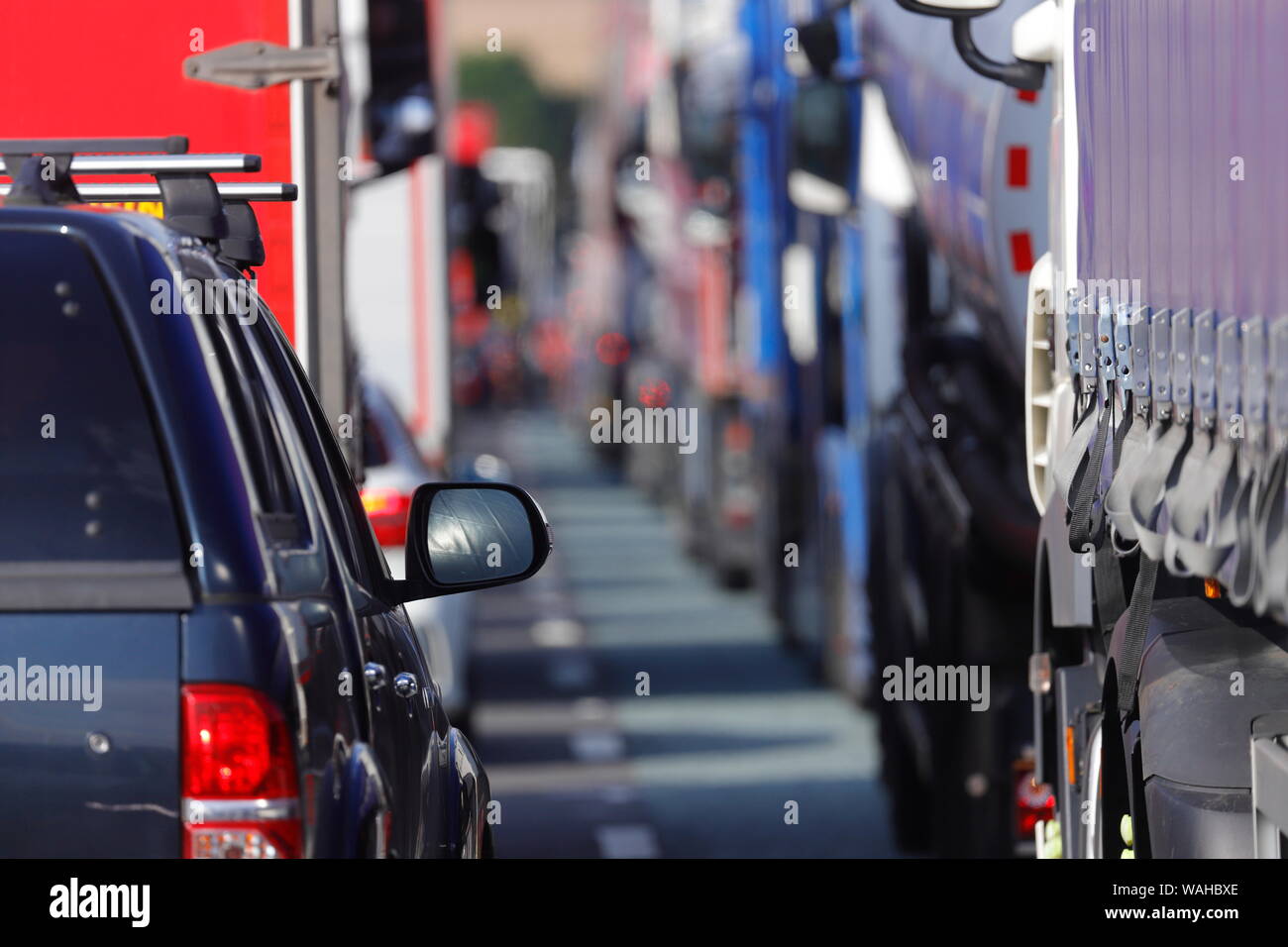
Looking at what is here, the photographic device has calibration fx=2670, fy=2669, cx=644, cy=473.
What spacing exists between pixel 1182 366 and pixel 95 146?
6.31 ft

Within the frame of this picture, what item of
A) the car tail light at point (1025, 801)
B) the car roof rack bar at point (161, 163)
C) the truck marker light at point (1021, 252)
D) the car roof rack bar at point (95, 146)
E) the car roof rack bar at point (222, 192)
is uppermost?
the car roof rack bar at point (95, 146)

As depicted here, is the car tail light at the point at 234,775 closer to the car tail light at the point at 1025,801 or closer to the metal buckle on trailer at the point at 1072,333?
the metal buckle on trailer at the point at 1072,333

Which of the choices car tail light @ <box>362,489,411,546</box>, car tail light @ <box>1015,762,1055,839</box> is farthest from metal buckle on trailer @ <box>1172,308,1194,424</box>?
car tail light @ <box>362,489,411,546</box>

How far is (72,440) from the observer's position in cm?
345

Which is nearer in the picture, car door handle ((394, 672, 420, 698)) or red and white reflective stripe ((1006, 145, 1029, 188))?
car door handle ((394, 672, 420, 698))

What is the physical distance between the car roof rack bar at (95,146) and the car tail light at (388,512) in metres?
5.86

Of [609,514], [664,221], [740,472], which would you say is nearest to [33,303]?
[740,472]

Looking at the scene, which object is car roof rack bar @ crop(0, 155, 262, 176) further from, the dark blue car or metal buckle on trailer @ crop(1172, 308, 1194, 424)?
metal buckle on trailer @ crop(1172, 308, 1194, 424)

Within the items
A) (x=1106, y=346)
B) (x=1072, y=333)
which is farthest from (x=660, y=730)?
(x=1106, y=346)

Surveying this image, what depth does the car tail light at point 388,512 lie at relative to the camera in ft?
35.3

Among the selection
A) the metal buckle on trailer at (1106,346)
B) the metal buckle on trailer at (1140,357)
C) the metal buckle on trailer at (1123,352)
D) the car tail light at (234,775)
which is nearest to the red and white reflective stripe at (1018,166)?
the metal buckle on trailer at (1106,346)

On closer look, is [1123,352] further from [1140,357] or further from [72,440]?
[72,440]

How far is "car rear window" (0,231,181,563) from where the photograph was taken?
11.2ft
